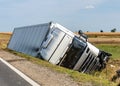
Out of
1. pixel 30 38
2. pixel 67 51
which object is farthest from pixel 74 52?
pixel 30 38

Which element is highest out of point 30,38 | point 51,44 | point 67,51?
point 51,44

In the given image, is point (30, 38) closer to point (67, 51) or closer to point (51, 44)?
point (51, 44)

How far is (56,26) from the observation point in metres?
23.2

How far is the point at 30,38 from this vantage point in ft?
92.4

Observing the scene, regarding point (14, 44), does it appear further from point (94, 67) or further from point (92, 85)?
point (92, 85)

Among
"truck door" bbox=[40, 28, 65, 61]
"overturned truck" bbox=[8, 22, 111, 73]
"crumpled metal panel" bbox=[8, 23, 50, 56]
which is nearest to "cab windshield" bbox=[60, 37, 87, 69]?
"overturned truck" bbox=[8, 22, 111, 73]

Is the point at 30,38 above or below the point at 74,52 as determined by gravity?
below

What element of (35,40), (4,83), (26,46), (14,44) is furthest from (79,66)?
(14,44)

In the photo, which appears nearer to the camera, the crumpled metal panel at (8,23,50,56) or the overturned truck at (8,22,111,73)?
the overturned truck at (8,22,111,73)

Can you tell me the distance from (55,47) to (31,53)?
153 inches

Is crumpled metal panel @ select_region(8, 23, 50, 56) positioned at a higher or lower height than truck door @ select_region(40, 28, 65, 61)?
lower

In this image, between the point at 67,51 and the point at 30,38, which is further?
the point at 30,38

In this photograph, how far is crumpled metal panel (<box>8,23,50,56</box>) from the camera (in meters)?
24.3

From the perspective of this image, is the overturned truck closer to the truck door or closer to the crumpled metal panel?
the truck door
